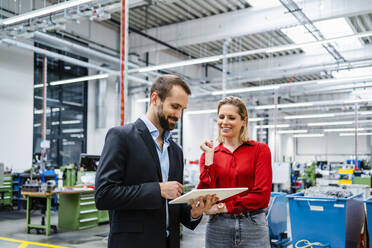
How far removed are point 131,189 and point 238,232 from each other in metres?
0.69

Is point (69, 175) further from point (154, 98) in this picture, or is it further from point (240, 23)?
point (154, 98)

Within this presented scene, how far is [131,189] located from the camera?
4.02 ft

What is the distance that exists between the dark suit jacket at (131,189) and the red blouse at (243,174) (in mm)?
511

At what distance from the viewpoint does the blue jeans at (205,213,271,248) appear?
1.67 m

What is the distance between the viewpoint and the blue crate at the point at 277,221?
4.28 meters

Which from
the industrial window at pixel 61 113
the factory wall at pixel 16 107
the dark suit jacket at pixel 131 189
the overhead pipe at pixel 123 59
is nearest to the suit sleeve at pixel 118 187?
the dark suit jacket at pixel 131 189

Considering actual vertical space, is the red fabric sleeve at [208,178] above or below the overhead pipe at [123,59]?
below

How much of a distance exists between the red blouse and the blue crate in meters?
2.62

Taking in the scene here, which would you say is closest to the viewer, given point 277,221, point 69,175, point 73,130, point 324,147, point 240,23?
point 277,221

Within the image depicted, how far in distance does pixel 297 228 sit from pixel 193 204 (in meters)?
2.44

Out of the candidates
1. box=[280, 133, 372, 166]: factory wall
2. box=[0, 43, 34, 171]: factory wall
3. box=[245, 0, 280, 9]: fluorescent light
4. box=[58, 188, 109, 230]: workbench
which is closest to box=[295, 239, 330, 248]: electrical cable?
box=[58, 188, 109, 230]: workbench

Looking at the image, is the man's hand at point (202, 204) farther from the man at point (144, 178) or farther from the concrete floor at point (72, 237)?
the concrete floor at point (72, 237)

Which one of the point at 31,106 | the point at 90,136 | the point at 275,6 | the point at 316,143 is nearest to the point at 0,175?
the point at 31,106

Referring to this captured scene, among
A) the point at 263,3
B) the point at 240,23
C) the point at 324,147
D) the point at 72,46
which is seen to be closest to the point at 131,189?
the point at 263,3
